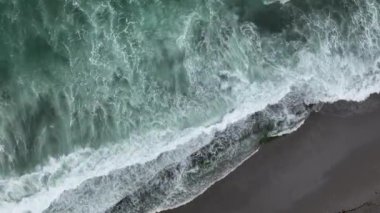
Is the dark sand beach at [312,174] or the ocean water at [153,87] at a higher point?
the ocean water at [153,87]

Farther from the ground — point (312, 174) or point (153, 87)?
point (153, 87)

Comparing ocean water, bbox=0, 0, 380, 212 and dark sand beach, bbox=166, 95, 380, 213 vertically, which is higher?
ocean water, bbox=0, 0, 380, 212

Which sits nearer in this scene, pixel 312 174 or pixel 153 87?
pixel 312 174

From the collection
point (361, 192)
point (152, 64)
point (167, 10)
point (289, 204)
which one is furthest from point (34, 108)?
point (361, 192)
